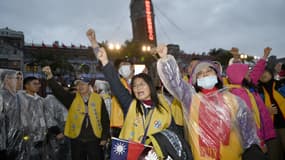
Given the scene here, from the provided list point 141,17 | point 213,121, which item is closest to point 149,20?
point 141,17

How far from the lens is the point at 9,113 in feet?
12.9

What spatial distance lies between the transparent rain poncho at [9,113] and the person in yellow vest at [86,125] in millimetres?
605

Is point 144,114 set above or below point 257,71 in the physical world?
below

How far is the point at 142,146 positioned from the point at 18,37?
46.1 metres

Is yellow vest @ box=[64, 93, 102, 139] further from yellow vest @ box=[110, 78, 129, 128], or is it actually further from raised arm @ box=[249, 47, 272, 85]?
raised arm @ box=[249, 47, 272, 85]

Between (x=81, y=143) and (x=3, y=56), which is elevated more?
(x=3, y=56)

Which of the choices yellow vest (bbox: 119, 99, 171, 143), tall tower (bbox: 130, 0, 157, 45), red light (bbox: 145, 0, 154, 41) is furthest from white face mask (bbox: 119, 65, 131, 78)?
tall tower (bbox: 130, 0, 157, 45)

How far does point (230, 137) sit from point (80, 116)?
279cm

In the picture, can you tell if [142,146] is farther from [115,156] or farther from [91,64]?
[91,64]

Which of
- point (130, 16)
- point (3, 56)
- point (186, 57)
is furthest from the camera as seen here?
point (186, 57)

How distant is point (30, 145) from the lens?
4301 millimetres

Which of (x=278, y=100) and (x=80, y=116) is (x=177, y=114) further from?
(x=278, y=100)

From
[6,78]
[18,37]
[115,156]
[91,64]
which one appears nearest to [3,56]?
[18,37]

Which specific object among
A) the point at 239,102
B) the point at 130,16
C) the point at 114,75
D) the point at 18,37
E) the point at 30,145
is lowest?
the point at 30,145
